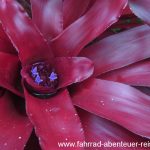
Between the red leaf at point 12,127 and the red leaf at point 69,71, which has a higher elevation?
the red leaf at point 69,71

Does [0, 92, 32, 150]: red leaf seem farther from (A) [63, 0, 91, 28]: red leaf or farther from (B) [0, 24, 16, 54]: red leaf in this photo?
(A) [63, 0, 91, 28]: red leaf

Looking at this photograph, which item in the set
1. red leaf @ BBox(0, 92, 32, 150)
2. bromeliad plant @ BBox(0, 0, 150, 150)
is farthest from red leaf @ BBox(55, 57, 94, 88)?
red leaf @ BBox(0, 92, 32, 150)

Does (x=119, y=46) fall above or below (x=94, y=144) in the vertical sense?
above

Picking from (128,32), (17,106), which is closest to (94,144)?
(17,106)

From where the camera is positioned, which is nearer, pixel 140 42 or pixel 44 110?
pixel 44 110

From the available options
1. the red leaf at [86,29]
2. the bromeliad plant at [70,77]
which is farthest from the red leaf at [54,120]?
the red leaf at [86,29]

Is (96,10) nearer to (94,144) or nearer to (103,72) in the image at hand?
(103,72)

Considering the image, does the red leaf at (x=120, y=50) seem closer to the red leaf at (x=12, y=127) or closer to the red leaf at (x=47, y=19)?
the red leaf at (x=47, y=19)
